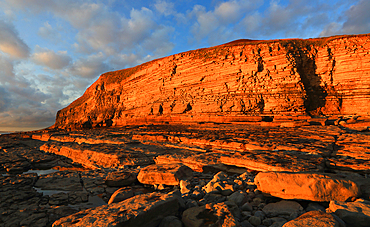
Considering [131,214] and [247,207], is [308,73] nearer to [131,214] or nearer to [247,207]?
[247,207]

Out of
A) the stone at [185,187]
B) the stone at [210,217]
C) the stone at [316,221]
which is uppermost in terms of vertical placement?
the stone at [316,221]

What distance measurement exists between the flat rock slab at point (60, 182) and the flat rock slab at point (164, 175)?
1.30 metres

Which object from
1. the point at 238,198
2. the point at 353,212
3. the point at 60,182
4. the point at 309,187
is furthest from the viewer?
the point at 60,182

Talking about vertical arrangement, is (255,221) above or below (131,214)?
below

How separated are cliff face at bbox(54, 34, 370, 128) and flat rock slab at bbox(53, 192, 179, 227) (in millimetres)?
18413

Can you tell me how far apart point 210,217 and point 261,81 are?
71.8ft

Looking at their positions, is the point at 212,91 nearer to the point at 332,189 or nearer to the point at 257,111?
the point at 257,111

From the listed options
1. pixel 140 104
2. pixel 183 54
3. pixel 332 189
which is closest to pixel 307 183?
pixel 332 189

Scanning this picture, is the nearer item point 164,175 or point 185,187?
point 185,187

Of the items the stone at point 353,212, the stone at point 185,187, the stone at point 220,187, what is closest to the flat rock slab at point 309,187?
the stone at point 353,212

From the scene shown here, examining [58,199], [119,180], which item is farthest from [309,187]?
[58,199]

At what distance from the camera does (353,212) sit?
1939 millimetres

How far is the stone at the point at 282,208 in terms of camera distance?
2279 mm

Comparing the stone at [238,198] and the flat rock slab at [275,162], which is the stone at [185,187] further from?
the flat rock slab at [275,162]
